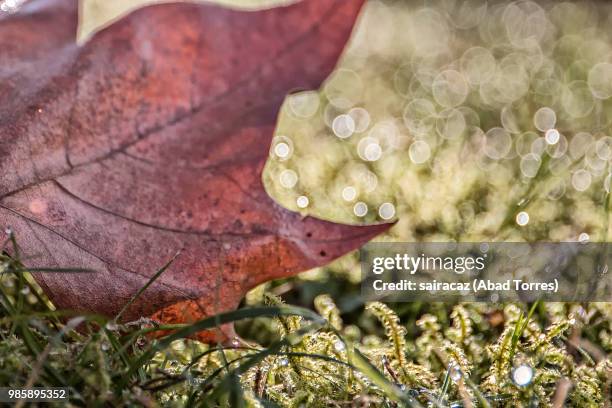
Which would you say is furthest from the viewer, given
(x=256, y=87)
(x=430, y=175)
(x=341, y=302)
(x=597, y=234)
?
(x=430, y=175)

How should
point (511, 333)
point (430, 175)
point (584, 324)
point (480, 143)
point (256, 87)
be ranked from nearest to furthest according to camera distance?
point (256, 87) → point (511, 333) → point (584, 324) → point (430, 175) → point (480, 143)

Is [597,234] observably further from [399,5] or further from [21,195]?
[399,5]

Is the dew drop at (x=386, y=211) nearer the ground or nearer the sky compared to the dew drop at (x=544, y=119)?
nearer the sky

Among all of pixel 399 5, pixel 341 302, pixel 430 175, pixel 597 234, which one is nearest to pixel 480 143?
pixel 430 175

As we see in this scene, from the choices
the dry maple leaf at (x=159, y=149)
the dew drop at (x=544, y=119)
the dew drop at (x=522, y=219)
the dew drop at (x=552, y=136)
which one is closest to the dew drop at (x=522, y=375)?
the dry maple leaf at (x=159, y=149)

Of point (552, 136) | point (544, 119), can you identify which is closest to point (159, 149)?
point (552, 136)

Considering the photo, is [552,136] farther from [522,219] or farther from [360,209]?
[360,209]

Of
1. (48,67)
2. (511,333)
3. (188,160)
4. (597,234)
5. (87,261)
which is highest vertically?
(48,67)

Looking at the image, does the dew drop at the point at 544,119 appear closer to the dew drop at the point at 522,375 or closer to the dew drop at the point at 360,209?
the dew drop at the point at 360,209
